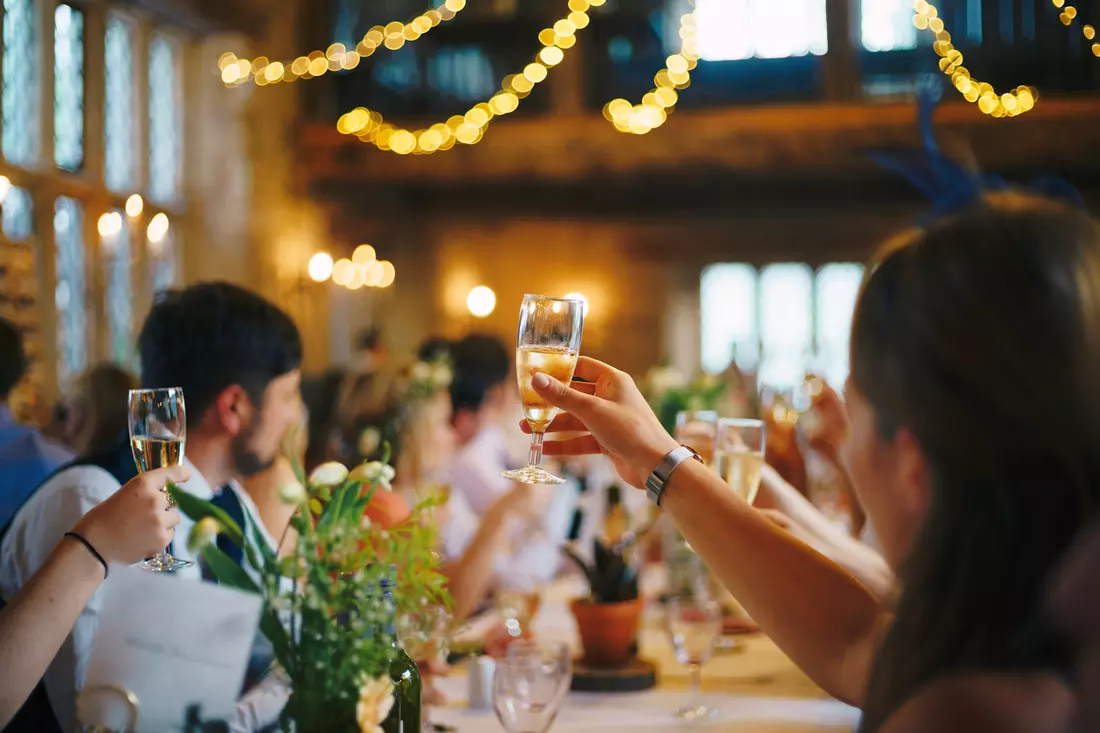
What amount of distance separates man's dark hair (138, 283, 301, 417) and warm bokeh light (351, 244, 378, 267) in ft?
26.2

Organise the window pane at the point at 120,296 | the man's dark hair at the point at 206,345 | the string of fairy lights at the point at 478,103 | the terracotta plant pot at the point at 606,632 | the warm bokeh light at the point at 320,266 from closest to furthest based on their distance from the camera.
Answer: the man's dark hair at the point at 206,345 → the terracotta plant pot at the point at 606,632 → the window pane at the point at 120,296 → the string of fairy lights at the point at 478,103 → the warm bokeh light at the point at 320,266

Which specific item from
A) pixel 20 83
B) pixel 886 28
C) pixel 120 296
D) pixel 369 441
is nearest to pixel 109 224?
pixel 120 296

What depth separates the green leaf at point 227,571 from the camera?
113 cm

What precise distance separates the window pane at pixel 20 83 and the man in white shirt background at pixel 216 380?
473 cm

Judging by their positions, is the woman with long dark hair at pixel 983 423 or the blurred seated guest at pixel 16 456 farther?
the blurred seated guest at pixel 16 456

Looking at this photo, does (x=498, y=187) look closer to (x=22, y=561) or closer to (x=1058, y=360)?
(x=22, y=561)

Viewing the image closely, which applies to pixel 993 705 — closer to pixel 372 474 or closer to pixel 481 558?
pixel 372 474

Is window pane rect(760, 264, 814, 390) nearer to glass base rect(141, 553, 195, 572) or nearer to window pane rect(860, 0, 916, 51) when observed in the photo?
window pane rect(860, 0, 916, 51)

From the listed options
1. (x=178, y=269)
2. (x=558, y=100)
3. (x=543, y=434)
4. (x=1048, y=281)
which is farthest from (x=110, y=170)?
(x=1048, y=281)

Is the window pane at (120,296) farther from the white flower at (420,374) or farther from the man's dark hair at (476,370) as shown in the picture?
the white flower at (420,374)

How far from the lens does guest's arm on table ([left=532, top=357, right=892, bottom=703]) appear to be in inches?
54.1

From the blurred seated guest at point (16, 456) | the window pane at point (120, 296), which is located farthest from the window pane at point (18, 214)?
the blurred seated guest at point (16, 456)

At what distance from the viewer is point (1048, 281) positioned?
36.2 inches

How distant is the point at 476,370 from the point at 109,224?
327 cm
